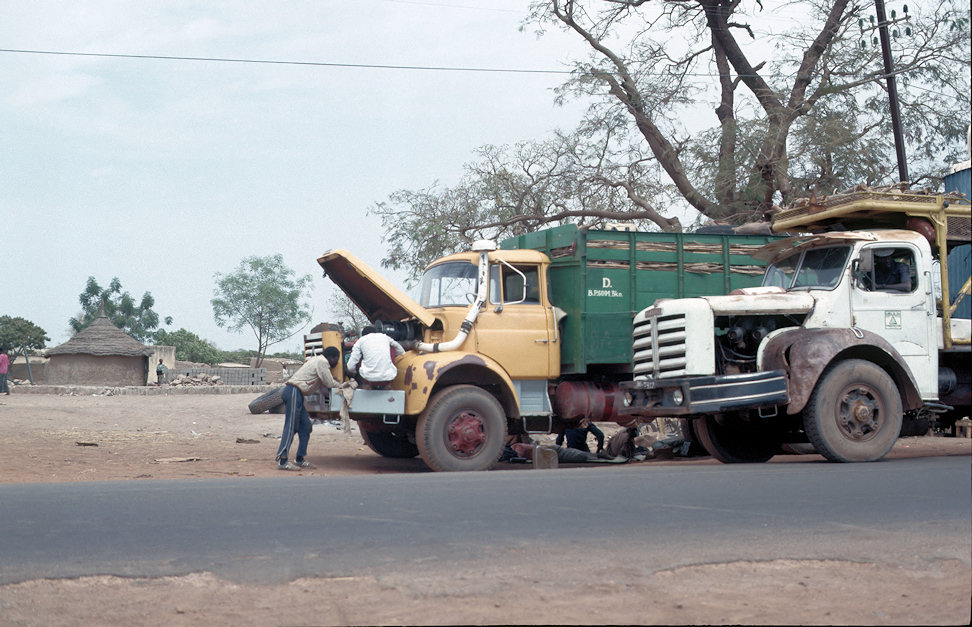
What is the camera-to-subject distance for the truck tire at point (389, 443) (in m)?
13.4

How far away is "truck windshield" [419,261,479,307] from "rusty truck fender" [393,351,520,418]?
0.80 metres

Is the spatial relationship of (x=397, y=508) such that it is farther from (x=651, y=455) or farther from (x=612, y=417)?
(x=651, y=455)

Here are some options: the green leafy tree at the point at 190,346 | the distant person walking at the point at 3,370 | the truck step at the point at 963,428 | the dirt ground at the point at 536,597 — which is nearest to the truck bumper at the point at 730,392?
the dirt ground at the point at 536,597

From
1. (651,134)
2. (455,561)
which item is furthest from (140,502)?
(651,134)

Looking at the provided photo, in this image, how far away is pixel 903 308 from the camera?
A: 1075cm

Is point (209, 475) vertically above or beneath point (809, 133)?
beneath

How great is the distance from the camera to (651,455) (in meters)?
13.4

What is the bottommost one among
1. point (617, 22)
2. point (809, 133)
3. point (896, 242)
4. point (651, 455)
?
point (651, 455)

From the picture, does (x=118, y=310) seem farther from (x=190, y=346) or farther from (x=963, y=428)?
(x=963, y=428)

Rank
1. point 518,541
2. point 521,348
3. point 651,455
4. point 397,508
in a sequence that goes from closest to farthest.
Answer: point 518,541 < point 397,508 < point 521,348 < point 651,455

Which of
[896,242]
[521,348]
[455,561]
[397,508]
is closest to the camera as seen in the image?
[455,561]

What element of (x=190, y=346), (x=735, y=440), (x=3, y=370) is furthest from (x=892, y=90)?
(x=190, y=346)

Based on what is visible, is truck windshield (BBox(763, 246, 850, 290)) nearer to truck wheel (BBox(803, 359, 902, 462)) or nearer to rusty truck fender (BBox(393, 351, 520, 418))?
truck wheel (BBox(803, 359, 902, 462))

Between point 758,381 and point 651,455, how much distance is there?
3.86 m
